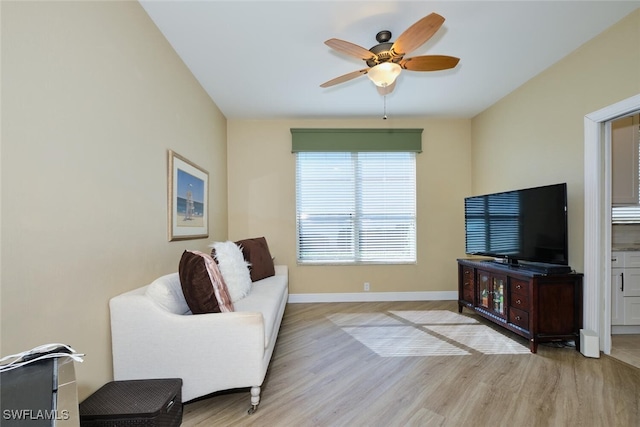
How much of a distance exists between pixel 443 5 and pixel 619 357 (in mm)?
→ 3094

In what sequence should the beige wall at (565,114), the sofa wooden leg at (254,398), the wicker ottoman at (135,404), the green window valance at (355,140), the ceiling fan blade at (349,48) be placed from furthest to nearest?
the green window valance at (355,140) → the beige wall at (565,114) → the ceiling fan blade at (349,48) → the sofa wooden leg at (254,398) → the wicker ottoman at (135,404)

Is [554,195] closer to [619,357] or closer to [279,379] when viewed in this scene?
[619,357]

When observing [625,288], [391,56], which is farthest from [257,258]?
[625,288]

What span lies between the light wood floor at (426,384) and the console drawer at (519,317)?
20 centimetres

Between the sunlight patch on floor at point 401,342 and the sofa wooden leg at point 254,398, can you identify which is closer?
the sofa wooden leg at point 254,398

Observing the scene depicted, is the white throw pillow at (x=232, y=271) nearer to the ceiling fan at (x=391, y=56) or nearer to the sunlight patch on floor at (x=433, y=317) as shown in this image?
the ceiling fan at (x=391, y=56)

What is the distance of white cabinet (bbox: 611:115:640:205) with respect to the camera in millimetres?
2838

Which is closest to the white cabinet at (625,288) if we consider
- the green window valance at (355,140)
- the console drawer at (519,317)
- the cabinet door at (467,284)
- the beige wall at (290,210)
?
the console drawer at (519,317)

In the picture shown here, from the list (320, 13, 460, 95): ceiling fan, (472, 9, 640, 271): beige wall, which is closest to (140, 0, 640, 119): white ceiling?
(472, 9, 640, 271): beige wall

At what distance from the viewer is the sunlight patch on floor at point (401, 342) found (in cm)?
246

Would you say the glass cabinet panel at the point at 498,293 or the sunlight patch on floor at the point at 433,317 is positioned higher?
the glass cabinet panel at the point at 498,293

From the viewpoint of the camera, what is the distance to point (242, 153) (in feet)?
13.4

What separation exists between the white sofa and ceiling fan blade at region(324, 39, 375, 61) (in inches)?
71.8

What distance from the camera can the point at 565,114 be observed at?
2643 millimetres
